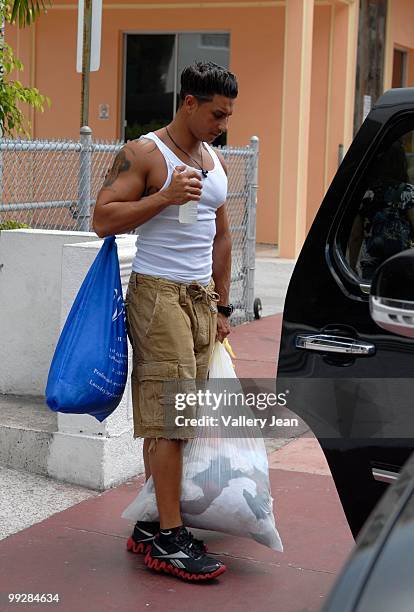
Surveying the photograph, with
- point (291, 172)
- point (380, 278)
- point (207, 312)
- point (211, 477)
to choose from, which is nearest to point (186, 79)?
point (207, 312)

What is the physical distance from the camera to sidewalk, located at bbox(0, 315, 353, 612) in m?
4.23

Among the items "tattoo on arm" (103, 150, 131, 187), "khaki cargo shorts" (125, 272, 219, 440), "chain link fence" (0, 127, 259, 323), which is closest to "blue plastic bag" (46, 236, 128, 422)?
"khaki cargo shorts" (125, 272, 219, 440)

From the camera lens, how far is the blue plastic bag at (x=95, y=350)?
430cm

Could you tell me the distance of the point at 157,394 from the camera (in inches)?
169

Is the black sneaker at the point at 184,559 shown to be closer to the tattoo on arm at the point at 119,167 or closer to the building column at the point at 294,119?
the tattoo on arm at the point at 119,167

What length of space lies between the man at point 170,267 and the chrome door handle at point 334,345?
614 millimetres

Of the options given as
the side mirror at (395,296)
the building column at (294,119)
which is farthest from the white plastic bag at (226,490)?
the building column at (294,119)

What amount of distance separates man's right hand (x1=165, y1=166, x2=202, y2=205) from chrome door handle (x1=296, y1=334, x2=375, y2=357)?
710 mm

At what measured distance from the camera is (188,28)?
16.1 metres

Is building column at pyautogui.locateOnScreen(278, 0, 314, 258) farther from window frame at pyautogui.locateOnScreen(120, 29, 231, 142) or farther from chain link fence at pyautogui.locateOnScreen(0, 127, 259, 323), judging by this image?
chain link fence at pyautogui.locateOnScreen(0, 127, 259, 323)

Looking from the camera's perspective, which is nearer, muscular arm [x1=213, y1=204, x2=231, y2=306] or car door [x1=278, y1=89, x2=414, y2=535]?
car door [x1=278, y1=89, x2=414, y2=535]

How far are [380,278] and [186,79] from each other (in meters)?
1.92

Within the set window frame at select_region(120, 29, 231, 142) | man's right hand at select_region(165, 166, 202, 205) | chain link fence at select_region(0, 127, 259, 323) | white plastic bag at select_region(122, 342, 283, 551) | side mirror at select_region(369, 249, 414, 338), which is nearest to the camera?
side mirror at select_region(369, 249, 414, 338)

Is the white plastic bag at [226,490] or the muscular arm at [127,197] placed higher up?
the muscular arm at [127,197]
